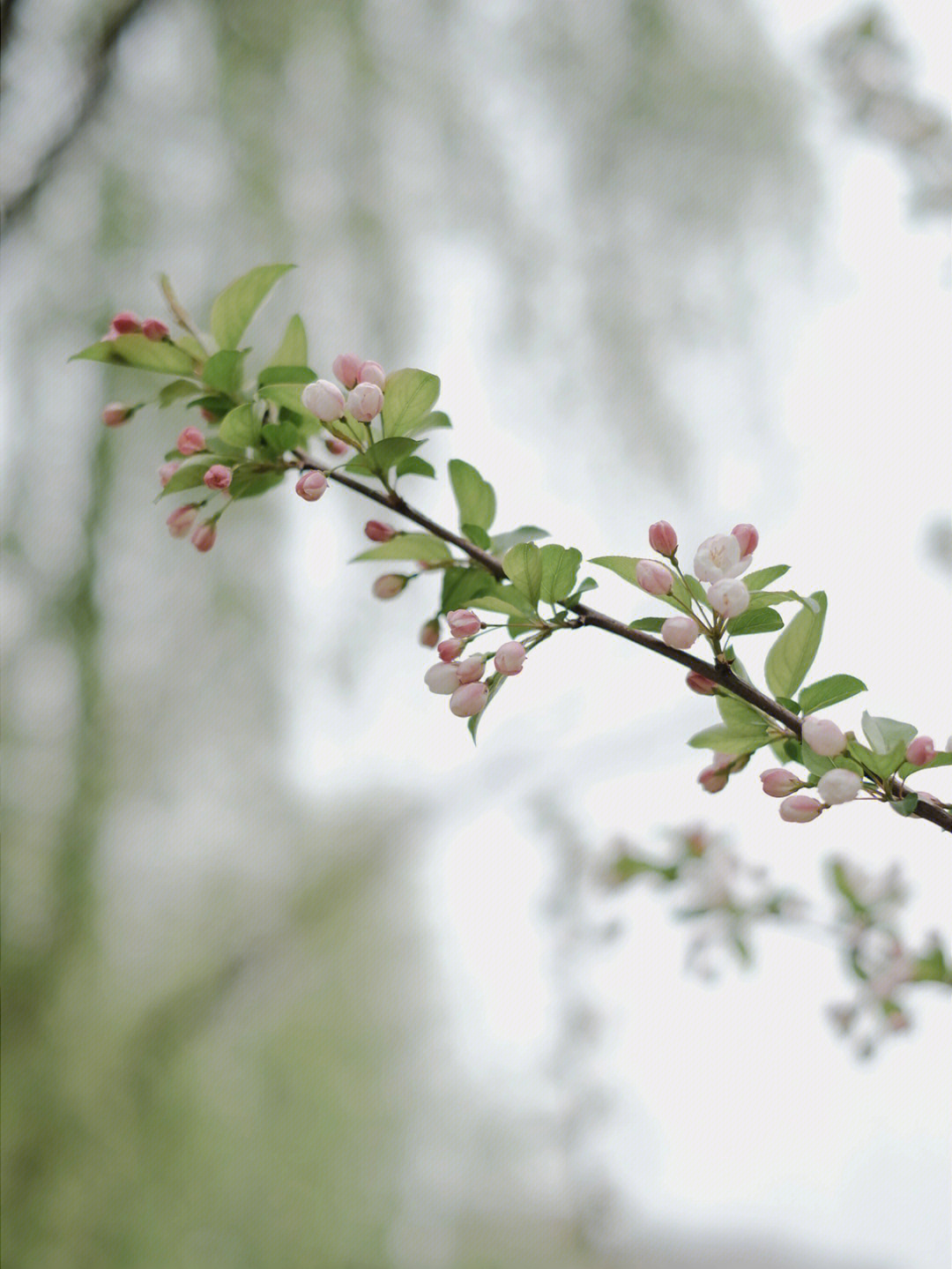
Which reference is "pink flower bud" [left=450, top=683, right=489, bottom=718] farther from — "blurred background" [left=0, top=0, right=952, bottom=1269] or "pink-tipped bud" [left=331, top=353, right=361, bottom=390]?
"blurred background" [left=0, top=0, right=952, bottom=1269]

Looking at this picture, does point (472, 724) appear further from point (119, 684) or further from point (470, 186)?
point (470, 186)

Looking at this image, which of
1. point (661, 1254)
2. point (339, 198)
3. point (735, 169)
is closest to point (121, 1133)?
point (661, 1254)

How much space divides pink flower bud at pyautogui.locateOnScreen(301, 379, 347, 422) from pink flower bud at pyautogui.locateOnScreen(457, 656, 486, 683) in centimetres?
7

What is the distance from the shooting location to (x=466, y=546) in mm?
249

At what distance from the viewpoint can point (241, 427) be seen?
25 centimetres

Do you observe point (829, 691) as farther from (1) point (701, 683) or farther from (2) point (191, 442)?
(2) point (191, 442)

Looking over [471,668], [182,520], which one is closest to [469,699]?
[471,668]

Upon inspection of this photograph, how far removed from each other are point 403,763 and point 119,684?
12.1 inches

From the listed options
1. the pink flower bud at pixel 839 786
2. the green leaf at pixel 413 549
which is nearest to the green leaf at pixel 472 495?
the green leaf at pixel 413 549

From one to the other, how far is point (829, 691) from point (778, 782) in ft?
0.08

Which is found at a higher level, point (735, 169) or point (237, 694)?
point (735, 169)

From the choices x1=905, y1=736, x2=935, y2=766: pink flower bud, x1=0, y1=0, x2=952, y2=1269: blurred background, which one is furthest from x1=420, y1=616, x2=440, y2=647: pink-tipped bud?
x1=0, y1=0, x2=952, y2=1269: blurred background

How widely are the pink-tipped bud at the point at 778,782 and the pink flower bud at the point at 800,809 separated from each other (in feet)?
0.04

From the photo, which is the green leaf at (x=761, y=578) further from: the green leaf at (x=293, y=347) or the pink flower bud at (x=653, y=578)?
the green leaf at (x=293, y=347)
